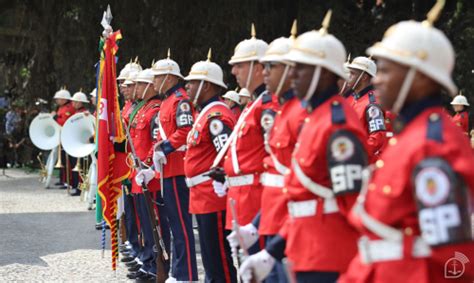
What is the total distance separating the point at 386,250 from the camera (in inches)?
144

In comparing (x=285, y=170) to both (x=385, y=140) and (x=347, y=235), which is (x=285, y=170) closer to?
(x=347, y=235)

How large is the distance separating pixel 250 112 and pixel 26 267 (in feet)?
16.5

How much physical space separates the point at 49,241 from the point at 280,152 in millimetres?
8161

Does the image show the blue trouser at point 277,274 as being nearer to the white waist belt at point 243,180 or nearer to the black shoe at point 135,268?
the white waist belt at point 243,180

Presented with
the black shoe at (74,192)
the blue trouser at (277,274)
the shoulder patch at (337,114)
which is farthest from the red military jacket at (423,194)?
the black shoe at (74,192)

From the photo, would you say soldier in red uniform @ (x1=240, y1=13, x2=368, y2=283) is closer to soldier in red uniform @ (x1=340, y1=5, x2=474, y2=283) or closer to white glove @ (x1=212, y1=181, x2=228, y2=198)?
soldier in red uniform @ (x1=340, y1=5, x2=474, y2=283)

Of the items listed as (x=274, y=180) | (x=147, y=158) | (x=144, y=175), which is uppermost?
(x=274, y=180)

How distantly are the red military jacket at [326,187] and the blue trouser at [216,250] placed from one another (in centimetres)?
305

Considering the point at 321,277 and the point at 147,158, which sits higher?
the point at 147,158

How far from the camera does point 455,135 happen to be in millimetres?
3490

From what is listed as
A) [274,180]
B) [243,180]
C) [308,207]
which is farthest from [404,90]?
[243,180]

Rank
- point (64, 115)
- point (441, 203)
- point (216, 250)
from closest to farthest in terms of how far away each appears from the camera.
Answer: point (441, 203) < point (216, 250) < point (64, 115)

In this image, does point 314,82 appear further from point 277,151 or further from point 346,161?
point 277,151

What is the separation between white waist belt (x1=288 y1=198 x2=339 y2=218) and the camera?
4.45 m
